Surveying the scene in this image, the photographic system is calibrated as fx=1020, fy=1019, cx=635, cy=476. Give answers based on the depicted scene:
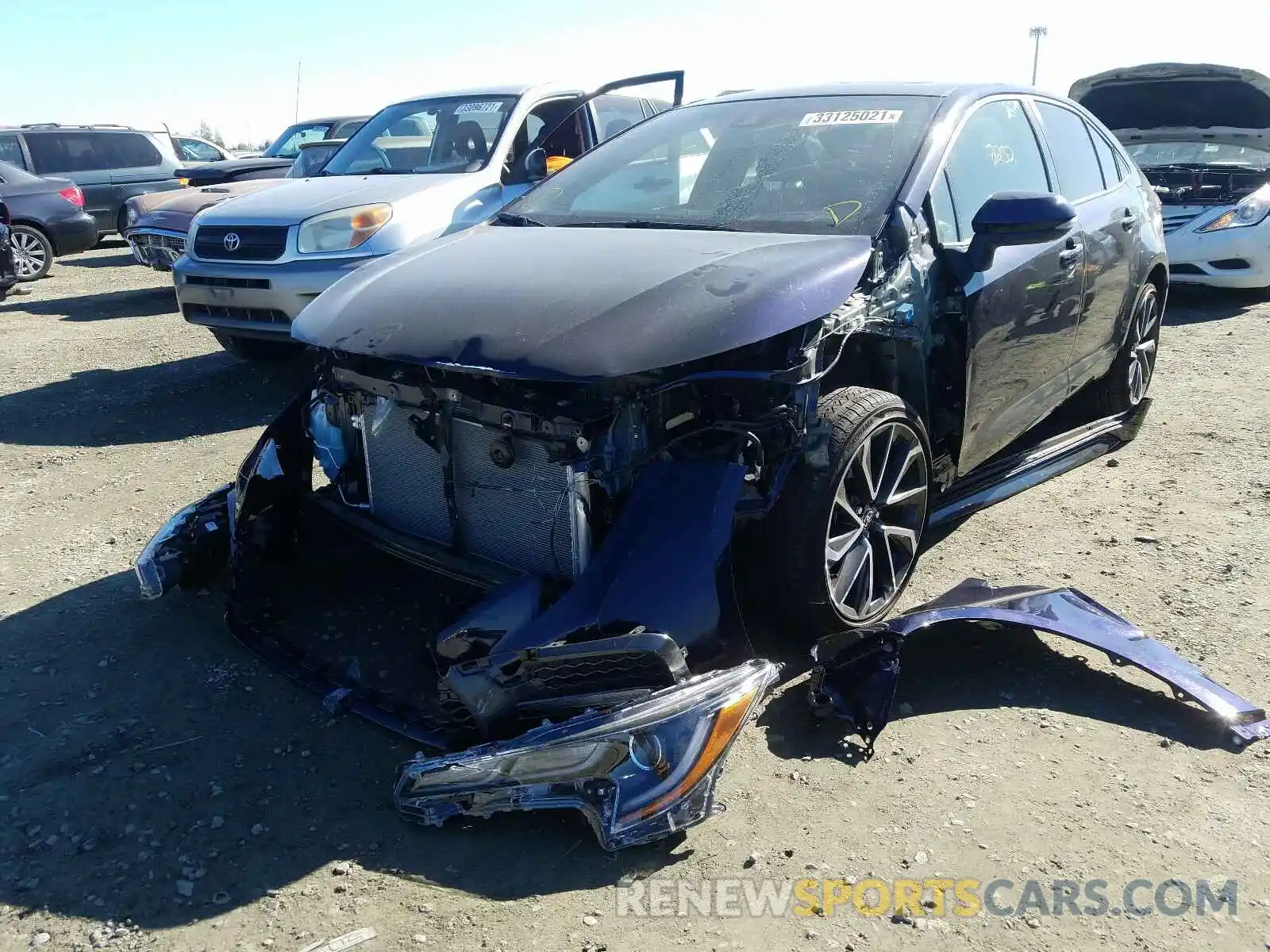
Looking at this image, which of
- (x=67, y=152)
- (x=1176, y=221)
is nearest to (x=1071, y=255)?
(x=1176, y=221)

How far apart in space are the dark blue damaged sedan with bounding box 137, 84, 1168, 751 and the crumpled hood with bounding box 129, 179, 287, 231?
6.41 meters

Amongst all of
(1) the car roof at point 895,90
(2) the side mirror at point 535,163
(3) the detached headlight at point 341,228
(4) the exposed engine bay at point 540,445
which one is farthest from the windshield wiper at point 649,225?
(3) the detached headlight at point 341,228

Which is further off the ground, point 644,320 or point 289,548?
point 644,320

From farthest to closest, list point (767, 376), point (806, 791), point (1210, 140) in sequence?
point (1210, 140)
point (767, 376)
point (806, 791)

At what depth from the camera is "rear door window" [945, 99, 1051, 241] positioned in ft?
12.4

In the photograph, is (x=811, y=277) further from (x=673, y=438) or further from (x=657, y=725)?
(x=657, y=725)

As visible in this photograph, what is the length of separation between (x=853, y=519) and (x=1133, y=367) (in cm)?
303

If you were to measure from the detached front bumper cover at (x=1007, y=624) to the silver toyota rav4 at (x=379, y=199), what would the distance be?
3.95 meters

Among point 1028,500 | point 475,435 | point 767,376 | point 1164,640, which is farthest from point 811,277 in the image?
point 1028,500

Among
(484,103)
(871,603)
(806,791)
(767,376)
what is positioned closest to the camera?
(806,791)

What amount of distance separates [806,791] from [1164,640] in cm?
158

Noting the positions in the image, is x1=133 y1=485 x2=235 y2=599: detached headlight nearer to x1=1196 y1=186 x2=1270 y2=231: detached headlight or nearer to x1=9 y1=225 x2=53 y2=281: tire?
x1=1196 y1=186 x2=1270 y2=231: detached headlight

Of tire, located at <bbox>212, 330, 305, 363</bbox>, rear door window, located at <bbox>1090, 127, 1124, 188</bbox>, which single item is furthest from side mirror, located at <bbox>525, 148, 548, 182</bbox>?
rear door window, located at <bbox>1090, 127, 1124, 188</bbox>

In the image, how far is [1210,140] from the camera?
30.4 feet
